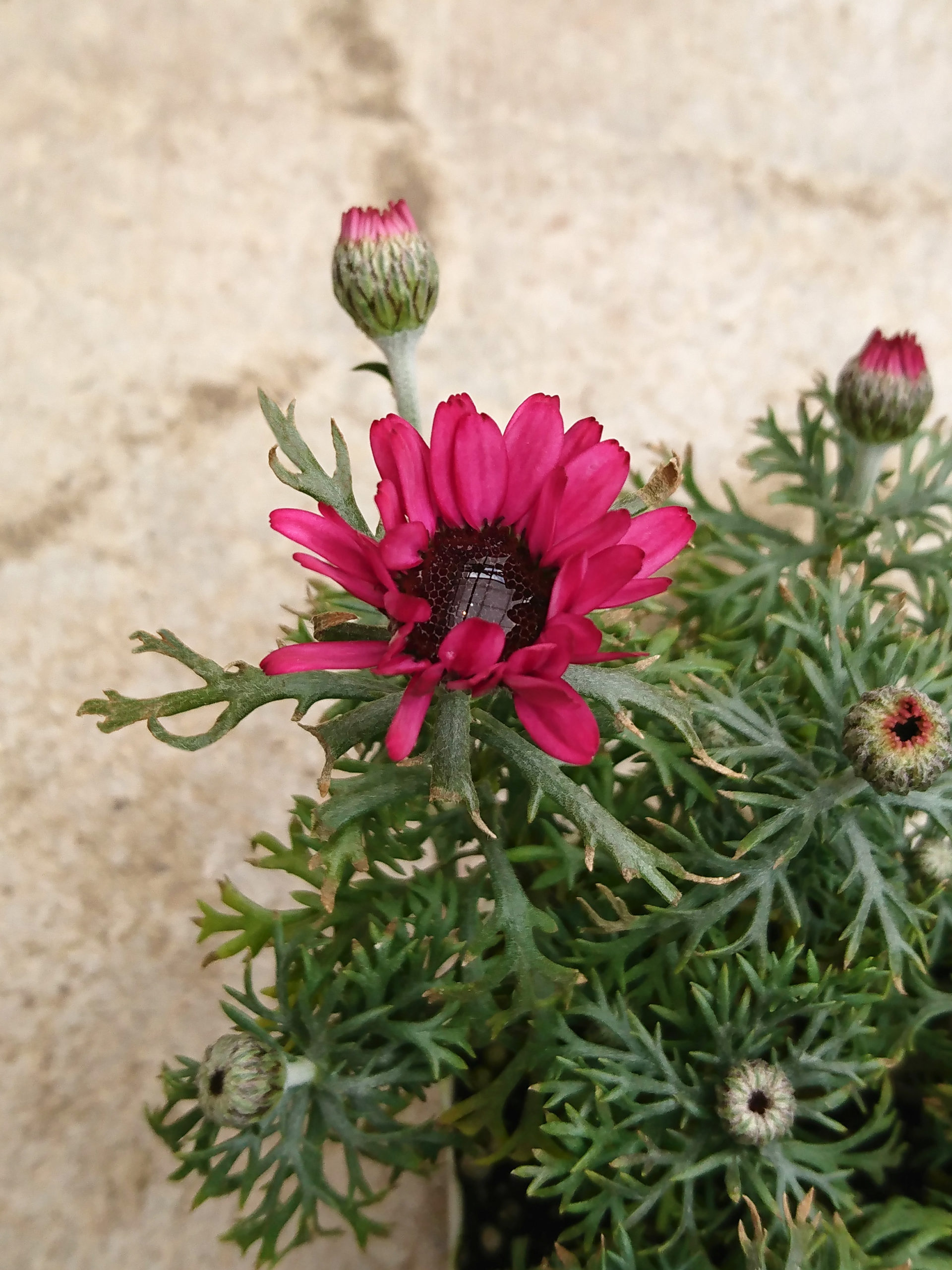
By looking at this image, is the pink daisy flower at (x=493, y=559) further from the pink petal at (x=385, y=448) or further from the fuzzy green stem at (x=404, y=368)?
the fuzzy green stem at (x=404, y=368)

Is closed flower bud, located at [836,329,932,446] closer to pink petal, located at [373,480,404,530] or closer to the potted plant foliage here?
the potted plant foliage

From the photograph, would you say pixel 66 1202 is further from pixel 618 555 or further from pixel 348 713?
pixel 618 555

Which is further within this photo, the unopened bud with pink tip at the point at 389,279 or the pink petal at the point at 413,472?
the unopened bud with pink tip at the point at 389,279

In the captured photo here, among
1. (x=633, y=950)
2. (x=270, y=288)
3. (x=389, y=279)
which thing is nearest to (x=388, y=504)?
(x=389, y=279)

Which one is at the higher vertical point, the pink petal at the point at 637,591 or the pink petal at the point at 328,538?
the pink petal at the point at 328,538

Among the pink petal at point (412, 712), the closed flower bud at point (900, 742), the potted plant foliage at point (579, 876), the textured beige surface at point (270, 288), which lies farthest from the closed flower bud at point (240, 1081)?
the textured beige surface at point (270, 288)

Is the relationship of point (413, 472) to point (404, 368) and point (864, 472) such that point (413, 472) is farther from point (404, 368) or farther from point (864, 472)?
point (864, 472)

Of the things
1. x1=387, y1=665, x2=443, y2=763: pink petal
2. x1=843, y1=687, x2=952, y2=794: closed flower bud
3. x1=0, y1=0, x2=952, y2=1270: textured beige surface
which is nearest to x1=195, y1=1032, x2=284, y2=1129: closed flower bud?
x1=387, y1=665, x2=443, y2=763: pink petal
